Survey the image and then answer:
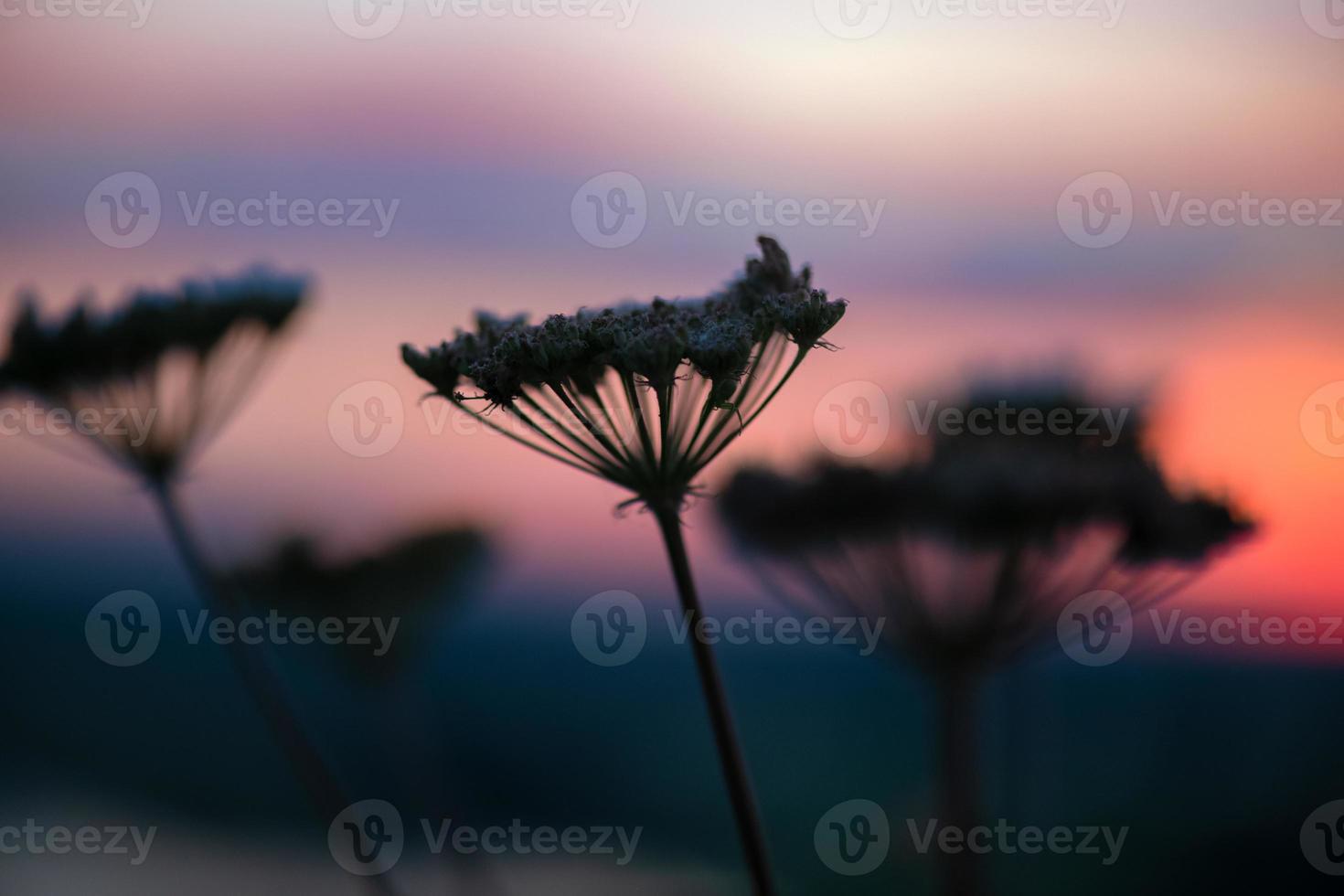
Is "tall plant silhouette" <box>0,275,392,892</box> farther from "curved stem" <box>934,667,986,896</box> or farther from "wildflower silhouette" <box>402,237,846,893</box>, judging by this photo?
"curved stem" <box>934,667,986,896</box>

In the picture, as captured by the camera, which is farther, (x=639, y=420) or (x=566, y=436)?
(x=566, y=436)

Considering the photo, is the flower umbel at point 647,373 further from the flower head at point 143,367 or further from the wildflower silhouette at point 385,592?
the wildflower silhouette at point 385,592

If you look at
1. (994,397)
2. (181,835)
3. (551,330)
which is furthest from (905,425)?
(181,835)

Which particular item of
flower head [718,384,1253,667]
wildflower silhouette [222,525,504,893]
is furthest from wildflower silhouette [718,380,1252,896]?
wildflower silhouette [222,525,504,893]

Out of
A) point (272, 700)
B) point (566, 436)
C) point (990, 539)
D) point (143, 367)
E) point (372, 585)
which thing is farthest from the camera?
point (372, 585)

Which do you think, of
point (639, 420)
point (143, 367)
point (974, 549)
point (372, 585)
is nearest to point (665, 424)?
point (639, 420)

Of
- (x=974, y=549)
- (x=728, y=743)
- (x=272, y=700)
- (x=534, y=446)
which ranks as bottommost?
(x=272, y=700)

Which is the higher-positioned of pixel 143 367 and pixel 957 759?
pixel 143 367

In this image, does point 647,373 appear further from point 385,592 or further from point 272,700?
point 385,592
